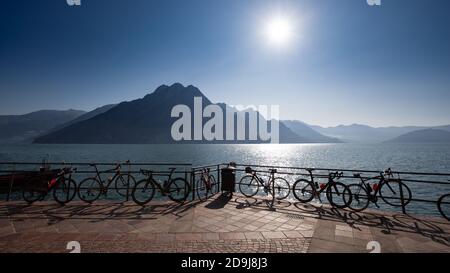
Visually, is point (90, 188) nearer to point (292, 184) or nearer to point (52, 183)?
point (52, 183)

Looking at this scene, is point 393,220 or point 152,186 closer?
point 393,220

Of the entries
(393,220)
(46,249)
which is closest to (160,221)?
(46,249)

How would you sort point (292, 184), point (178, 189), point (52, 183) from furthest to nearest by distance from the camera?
point (292, 184) < point (178, 189) < point (52, 183)

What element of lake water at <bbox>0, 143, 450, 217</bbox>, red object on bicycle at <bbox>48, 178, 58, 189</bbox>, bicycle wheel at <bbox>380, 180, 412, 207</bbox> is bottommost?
lake water at <bbox>0, 143, 450, 217</bbox>

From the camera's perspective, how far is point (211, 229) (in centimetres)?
528

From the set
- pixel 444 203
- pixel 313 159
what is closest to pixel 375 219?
pixel 444 203

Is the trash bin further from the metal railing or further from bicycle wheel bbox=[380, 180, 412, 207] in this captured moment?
bicycle wheel bbox=[380, 180, 412, 207]

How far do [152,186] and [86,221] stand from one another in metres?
2.33

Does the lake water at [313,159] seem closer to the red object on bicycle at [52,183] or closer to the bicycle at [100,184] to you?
the bicycle at [100,184]

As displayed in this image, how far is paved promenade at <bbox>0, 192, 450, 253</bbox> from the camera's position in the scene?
14.2ft

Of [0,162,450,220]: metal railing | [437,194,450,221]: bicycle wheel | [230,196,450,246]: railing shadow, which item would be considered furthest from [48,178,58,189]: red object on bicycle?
[437,194,450,221]: bicycle wheel
